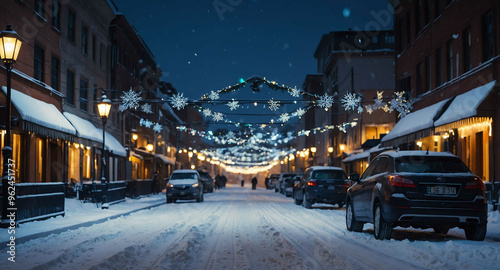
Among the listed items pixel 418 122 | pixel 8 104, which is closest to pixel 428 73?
pixel 418 122

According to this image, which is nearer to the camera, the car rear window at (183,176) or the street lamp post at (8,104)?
the street lamp post at (8,104)

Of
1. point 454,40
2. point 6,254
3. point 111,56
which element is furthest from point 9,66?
point 111,56

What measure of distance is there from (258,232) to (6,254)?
5.72 meters

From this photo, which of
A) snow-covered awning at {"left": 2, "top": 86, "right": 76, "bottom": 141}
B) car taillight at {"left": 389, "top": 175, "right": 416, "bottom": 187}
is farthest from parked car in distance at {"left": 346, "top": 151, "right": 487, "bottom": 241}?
snow-covered awning at {"left": 2, "top": 86, "right": 76, "bottom": 141}

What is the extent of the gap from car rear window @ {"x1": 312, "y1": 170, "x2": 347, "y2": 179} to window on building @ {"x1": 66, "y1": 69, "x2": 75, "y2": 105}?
13.4m

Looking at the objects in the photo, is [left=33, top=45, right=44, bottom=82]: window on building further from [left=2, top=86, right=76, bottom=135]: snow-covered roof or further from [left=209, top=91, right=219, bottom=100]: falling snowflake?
[left=209, top=91, right=219, bottom=100]: falling snowflake

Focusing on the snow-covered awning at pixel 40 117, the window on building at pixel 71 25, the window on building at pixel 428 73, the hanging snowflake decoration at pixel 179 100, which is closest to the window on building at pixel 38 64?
the snow-covered awning at pixel 40 117

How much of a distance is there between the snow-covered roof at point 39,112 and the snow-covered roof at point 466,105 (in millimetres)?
14479

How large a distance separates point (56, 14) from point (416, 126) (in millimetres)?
17124

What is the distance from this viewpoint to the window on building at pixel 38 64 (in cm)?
2547

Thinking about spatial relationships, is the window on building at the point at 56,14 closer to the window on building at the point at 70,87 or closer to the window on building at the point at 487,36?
the window on building at the point at 70,87

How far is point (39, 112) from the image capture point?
74.6ft

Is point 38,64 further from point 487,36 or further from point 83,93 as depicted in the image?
point 487,36

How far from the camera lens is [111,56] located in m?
40.1
